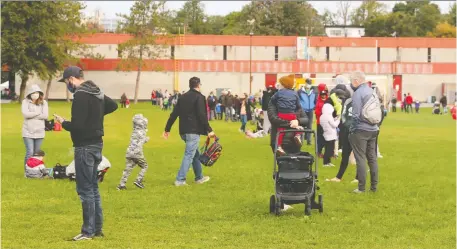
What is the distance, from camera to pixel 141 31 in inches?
3179

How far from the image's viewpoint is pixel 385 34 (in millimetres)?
116062

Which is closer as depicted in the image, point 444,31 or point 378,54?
point 378,54

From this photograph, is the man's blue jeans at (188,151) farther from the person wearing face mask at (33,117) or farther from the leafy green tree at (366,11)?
the leafy green tree at (366,11)

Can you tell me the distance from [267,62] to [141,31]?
54.6 ft

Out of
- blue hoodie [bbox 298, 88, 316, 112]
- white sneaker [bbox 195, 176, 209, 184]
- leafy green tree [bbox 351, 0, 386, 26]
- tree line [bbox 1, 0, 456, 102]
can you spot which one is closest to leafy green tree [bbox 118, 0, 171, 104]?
tree line [bbox 1, 0, 456, 102]

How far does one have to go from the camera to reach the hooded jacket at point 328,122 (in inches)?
631

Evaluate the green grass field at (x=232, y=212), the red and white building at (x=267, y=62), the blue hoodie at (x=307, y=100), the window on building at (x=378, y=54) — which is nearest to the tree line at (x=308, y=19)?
the red and white building at (x=267, y=62)

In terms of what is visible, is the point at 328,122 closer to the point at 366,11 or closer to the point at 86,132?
the point at 86,132

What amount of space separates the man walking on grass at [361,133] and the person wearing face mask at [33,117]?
5.86 metres

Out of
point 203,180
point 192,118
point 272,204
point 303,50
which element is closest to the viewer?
point 272,204

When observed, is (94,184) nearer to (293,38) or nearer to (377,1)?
(293,38)

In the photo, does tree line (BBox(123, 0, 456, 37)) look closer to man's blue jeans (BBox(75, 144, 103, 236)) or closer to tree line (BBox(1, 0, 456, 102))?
tree line (BBox(1, 0, 456, 102))

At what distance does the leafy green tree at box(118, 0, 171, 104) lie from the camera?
3157 inches

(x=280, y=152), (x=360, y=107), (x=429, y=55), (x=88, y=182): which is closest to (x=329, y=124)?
(x=360, y=107)
